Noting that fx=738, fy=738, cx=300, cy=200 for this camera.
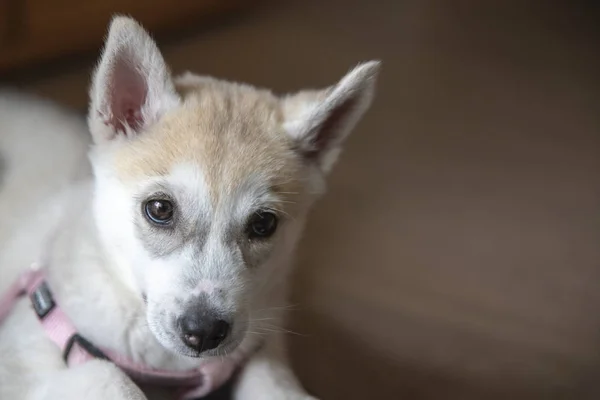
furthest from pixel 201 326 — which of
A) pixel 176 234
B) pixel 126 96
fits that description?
pixel 126 96

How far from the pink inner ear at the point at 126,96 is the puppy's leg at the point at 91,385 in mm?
500

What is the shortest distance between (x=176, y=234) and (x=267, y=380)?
38cm

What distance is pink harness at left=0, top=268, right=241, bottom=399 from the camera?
1.51 m

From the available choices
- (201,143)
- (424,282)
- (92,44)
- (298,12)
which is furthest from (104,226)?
(298,12)

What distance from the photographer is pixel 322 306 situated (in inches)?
90.9

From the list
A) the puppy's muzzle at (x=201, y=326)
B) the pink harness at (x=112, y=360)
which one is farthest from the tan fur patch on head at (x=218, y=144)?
the pink harness at (x=112, y=360)

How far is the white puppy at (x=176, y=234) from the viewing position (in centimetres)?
142

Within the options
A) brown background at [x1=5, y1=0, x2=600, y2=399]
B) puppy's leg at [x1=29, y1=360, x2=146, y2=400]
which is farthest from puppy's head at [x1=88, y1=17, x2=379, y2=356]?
brown background at [x1=5, y1=0, x2=600, y2=399]

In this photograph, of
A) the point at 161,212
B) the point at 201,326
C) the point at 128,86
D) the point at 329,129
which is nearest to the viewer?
the point at 201,326

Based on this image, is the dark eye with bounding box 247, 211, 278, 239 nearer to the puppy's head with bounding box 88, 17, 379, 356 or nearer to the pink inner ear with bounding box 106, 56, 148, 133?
the puppy's head with bounding box 88, 17, 379, 356

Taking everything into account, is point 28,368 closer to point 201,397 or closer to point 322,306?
point 201,397

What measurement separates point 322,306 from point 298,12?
6.38 feet

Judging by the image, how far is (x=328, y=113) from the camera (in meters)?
1.59

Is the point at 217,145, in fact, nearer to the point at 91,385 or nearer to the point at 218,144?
the point at 218,144
